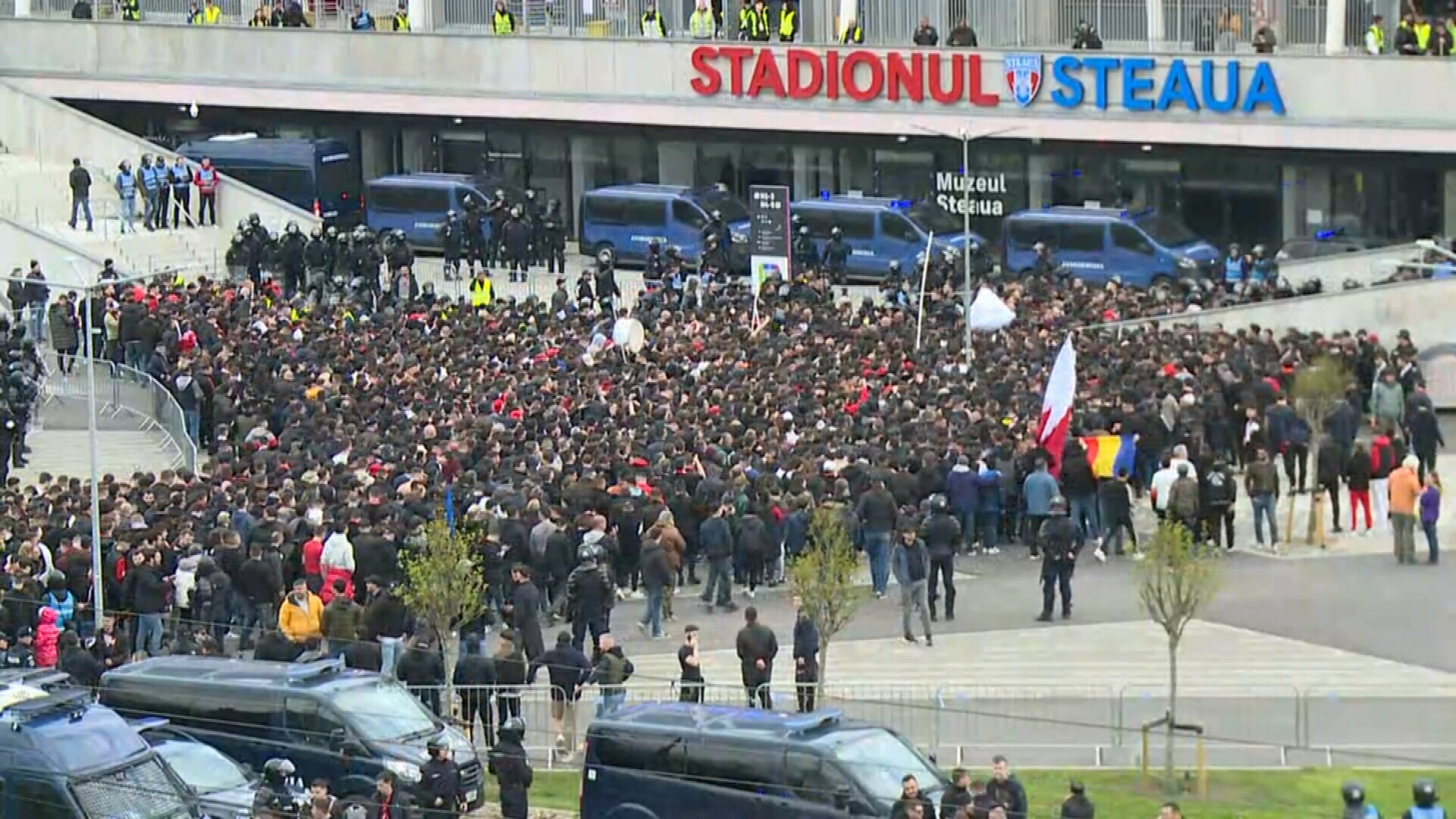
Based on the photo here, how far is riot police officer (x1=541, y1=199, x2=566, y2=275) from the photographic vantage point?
52969 mm

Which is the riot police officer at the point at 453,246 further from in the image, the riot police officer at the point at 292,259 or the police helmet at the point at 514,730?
the police helmet at the point at 514,730

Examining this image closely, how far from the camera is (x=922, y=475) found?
32562 millimetres

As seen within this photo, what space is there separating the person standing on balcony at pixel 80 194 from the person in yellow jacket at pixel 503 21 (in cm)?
919

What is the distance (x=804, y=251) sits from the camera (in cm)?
5119

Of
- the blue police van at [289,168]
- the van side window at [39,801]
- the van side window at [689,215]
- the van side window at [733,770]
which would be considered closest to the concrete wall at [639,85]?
the blue police van at [289,168]

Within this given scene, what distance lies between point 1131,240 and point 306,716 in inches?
1147

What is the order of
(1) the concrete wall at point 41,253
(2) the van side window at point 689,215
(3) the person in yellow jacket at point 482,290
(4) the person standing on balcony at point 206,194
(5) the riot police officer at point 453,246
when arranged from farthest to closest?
(4) the person standing on balcony at point 206,194 → (2) the van side window at point 689,215 → (5) the riot police officer at point 453,246 → (1) the concrete wall at point 41,253 → (3) the person in yellow jacket at point 482,290

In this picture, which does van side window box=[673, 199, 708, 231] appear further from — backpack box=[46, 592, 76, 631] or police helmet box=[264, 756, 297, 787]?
police helmet box=[264, 756, 297, 787]

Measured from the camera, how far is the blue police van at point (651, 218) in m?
53.8

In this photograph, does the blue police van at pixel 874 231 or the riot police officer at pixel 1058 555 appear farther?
the blue police van at pixel 874 231

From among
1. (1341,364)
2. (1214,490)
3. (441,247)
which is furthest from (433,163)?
(1214,490)

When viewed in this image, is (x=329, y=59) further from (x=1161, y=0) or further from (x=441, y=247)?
(x=1161, y=0)

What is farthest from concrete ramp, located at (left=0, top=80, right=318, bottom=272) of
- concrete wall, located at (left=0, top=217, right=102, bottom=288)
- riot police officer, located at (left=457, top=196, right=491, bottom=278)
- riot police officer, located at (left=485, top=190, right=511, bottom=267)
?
riot police officer, located at (left=485, top=190, right=511, bottom=267)

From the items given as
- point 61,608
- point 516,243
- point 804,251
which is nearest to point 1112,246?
point 804,251
